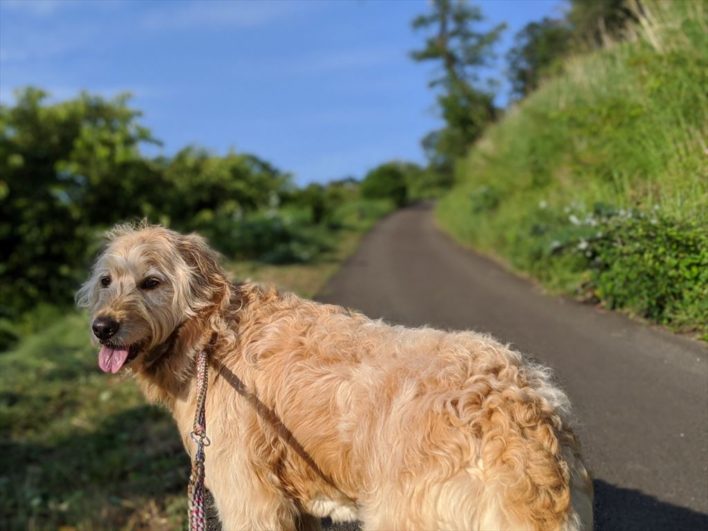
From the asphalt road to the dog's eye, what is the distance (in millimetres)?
2269

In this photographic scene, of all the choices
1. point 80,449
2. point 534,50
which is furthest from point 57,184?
point 534,50

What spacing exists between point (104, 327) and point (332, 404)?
1298 millimetres

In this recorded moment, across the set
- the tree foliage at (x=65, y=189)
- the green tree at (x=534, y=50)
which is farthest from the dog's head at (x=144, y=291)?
the green tree at (x=534, y=50)

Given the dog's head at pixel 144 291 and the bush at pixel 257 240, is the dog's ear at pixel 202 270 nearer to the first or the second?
the dog's head at pixel 144 291

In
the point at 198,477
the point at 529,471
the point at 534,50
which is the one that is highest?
the point at 534,50

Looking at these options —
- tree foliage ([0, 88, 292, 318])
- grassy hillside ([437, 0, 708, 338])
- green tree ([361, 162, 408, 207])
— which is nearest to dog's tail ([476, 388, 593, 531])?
grassy hillside ([437, 0, 708, 338])

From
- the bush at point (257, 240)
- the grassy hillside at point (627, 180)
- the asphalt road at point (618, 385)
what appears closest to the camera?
the asphalt road at point (618, 385)

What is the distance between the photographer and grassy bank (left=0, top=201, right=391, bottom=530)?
6449 millimetres

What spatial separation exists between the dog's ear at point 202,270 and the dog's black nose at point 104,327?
0.47m

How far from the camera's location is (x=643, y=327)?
741 centimetres

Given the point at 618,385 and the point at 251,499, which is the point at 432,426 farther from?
→ the point at 618,385

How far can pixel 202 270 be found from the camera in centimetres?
386

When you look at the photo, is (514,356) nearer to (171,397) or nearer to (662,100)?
(171,397)

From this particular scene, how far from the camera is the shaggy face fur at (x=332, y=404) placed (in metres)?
2.51
